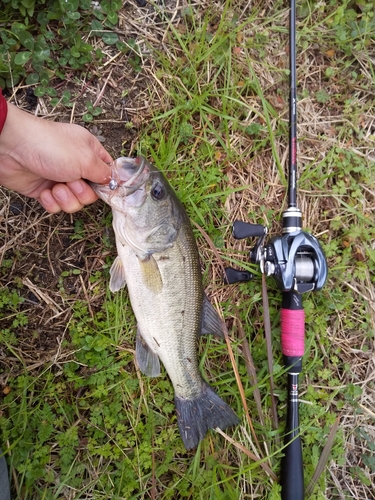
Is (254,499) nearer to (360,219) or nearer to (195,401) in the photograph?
(195,401)

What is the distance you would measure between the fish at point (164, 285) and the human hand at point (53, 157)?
0.13 metres

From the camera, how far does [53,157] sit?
250 cm

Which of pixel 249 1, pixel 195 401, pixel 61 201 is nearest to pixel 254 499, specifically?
pixel 195 401

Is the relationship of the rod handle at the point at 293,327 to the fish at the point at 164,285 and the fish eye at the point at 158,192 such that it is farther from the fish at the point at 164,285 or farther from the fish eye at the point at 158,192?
the fish eye at the point at 158,192

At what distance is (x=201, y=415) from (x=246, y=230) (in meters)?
1.46

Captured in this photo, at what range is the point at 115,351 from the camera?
3.12 metres

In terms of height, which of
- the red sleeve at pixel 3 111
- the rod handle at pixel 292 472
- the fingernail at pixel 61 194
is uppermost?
the red sleeve at pixel 3 111

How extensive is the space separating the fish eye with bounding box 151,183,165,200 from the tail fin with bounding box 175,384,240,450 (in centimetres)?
149

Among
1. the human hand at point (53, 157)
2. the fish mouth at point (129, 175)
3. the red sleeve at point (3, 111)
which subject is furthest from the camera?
the fish mouth at point (129, 175)

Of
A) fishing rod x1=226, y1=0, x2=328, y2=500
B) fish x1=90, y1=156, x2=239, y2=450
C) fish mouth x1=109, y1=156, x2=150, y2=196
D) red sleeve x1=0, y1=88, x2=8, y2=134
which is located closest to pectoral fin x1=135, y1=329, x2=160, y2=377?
fish x1=90, y1=156, x2=239, y2=450

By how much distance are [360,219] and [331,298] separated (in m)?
0.77

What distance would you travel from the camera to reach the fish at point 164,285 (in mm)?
2637

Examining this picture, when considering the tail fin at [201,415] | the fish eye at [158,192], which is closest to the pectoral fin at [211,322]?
the tail fin at [201,415]

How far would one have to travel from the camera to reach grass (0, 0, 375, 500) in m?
3.02
